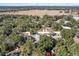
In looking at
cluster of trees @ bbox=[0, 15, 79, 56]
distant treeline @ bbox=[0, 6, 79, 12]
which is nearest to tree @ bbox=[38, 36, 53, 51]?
cluster of trees @ bbox=[0, 15, 79, 56]

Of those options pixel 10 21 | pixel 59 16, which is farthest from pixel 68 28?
pixel 10 21

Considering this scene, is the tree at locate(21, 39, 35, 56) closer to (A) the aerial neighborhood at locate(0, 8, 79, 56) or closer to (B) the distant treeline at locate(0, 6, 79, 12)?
(A) the aerial neighborhood at locate(0, 8, 79, 56)

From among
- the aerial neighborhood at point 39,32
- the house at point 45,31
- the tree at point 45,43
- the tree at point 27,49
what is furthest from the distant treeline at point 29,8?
the tree at point 27,49

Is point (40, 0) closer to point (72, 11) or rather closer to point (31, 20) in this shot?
point (31, 20)

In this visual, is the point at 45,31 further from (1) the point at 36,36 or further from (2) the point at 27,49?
(2) the point at 27,49

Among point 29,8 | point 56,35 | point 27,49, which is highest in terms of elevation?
point 29,8

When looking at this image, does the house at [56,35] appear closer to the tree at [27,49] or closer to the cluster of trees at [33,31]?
the cluster of trees at [33,31]

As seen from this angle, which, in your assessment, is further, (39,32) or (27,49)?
(39,32)

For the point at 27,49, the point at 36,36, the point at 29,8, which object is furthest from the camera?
the point at 29,8

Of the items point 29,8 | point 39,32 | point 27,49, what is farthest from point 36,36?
point 29,8
